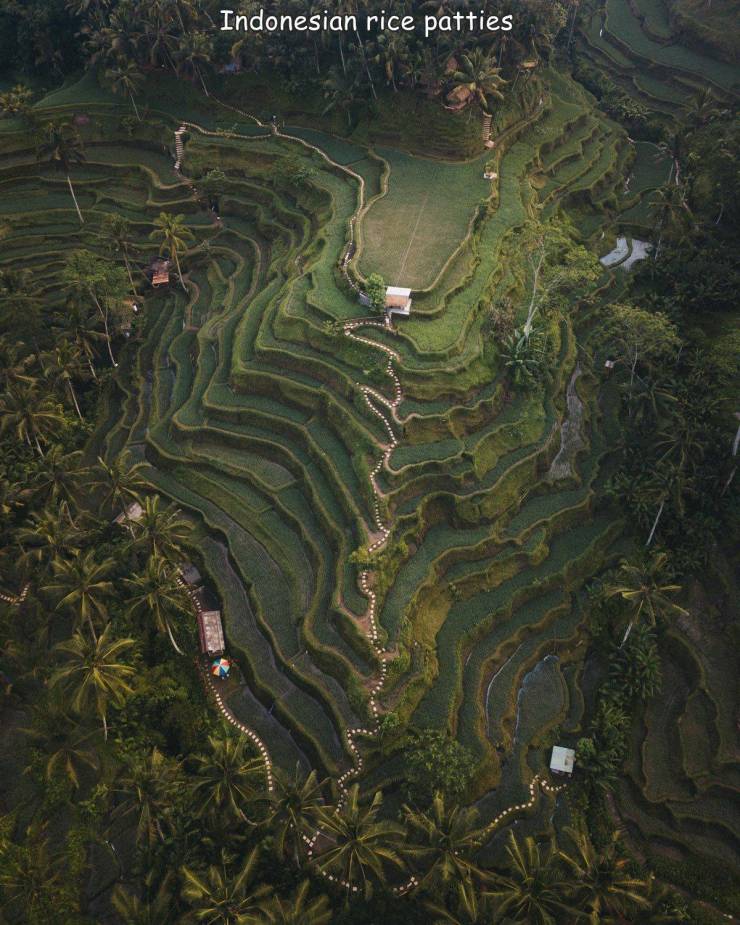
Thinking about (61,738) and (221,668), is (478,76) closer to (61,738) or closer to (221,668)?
(221,668)

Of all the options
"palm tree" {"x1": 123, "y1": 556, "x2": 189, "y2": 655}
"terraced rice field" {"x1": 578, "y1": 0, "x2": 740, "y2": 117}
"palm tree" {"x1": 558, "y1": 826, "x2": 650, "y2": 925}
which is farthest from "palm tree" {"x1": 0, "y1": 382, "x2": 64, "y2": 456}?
"terraced rice field" {"x1": 578, "y1": 0, "x2": 740, "y2": 117}

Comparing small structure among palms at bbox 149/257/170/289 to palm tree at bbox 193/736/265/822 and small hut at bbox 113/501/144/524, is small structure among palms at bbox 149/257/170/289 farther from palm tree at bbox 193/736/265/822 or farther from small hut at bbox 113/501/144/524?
palm tree at bbox 193/736/265/822

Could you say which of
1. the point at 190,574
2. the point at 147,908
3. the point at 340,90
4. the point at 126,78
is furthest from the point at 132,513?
the point at 126,78

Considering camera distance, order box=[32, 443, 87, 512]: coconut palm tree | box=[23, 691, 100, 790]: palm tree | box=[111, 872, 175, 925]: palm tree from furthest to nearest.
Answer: box=[32, 443, 87, 512]: coconut palm tree → box=[23, 691, 100, 790]: palm tree → box=[111, 872, 175, 925]: palm tree

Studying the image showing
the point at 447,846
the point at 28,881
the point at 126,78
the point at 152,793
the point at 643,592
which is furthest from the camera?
the point at 126,78

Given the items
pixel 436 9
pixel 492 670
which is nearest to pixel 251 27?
pixel 436 9

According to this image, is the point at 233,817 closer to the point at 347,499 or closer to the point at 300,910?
the point at 300,910
